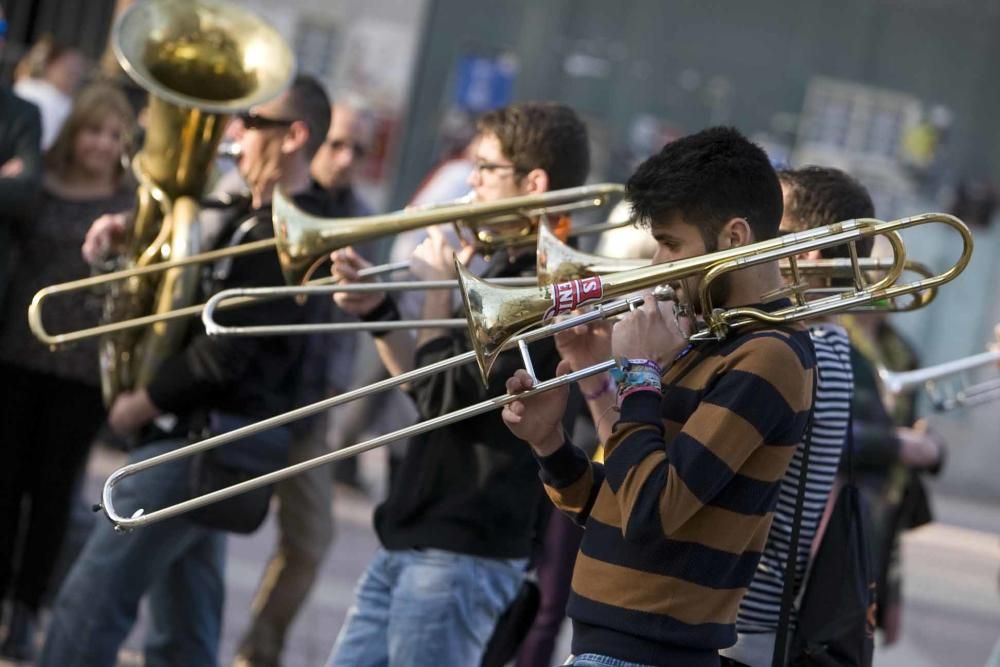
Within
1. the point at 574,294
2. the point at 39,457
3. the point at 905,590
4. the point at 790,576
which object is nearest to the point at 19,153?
the point at 39,457

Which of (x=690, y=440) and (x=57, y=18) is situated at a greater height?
(x=690, y=440)

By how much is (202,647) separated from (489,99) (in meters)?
6.89

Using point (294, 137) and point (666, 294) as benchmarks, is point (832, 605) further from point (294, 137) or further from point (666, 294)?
point (294, 137)

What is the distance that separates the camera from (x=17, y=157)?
4.99m

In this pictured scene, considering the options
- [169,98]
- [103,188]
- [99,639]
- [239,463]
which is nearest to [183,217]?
[169,98]

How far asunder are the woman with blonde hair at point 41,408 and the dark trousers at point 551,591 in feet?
4.87

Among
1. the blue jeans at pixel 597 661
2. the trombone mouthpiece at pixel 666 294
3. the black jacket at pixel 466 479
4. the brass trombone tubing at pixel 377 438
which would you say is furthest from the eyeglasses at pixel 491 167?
the blue jeans at pixel 597 661

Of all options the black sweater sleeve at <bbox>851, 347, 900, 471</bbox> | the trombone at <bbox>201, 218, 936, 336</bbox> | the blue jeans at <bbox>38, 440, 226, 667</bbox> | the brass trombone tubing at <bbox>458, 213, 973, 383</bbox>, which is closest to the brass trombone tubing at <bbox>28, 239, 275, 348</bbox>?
the trombone at <bbox>201, 218, 936, 336</bbox>

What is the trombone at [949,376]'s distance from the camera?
164 inches

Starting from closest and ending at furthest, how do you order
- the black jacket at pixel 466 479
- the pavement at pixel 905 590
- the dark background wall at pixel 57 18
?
the black jacket at pixel 466 479 → the pavement at pixel 905 590 → the dark background wall at pixel 57 18

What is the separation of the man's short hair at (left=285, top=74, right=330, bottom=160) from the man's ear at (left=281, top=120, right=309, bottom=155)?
0.01m

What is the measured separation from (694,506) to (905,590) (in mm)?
5909

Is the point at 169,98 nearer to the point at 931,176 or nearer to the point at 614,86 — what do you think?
the point at 614,86

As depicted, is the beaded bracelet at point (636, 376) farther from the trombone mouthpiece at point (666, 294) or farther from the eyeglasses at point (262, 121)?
the eyeglasses at point (262, 121)
